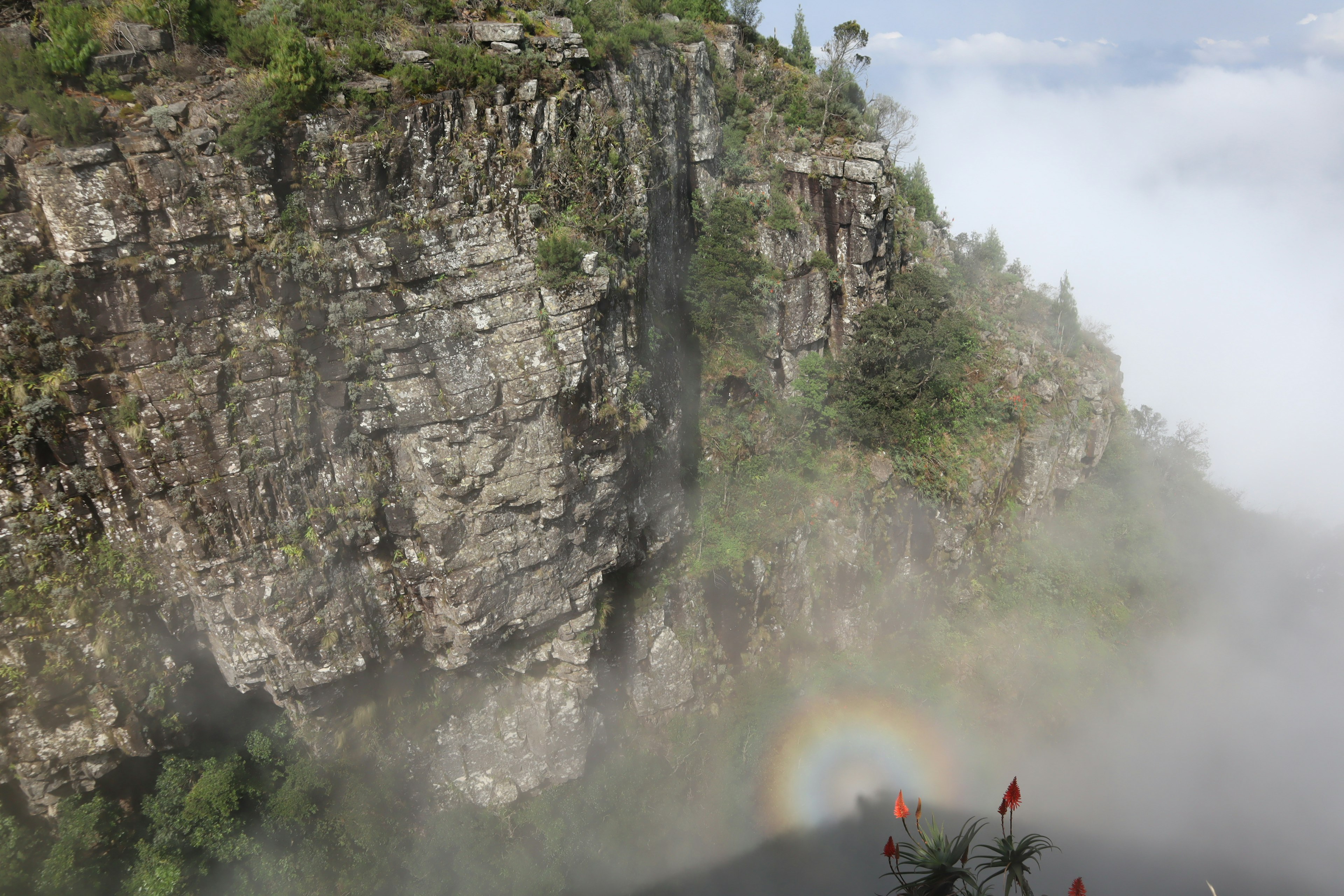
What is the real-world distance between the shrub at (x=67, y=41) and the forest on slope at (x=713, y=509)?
0.07 m

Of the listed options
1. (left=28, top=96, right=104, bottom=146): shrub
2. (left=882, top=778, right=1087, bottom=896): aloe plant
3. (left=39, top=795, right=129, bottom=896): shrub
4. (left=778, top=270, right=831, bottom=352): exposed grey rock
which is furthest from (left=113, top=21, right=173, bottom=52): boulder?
(left=882, top=778, right=1087, bottom=896): aloe plant

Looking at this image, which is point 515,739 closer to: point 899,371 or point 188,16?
point 899,371

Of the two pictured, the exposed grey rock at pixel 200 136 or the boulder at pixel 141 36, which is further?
the boulder at pixel 141 36

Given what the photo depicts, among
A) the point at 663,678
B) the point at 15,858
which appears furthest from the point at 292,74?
the point at 663,678

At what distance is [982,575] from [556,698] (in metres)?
21.2

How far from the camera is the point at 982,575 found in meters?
28.7

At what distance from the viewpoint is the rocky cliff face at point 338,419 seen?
1316 cm

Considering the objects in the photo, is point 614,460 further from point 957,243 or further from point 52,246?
point 957,243

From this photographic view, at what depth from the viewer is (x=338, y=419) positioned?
50.7ft

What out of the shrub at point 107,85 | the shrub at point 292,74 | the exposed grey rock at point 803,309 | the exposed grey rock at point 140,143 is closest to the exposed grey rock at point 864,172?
the exposed grey rock at point 803,309

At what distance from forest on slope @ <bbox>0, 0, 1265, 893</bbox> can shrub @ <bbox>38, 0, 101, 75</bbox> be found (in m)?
0.07

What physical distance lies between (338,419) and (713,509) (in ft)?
45.6

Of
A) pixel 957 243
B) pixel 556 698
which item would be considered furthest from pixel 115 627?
pixel 957 243

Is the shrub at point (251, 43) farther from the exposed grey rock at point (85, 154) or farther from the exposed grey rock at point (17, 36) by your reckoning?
the exposed grey rock at point (17, 36)
